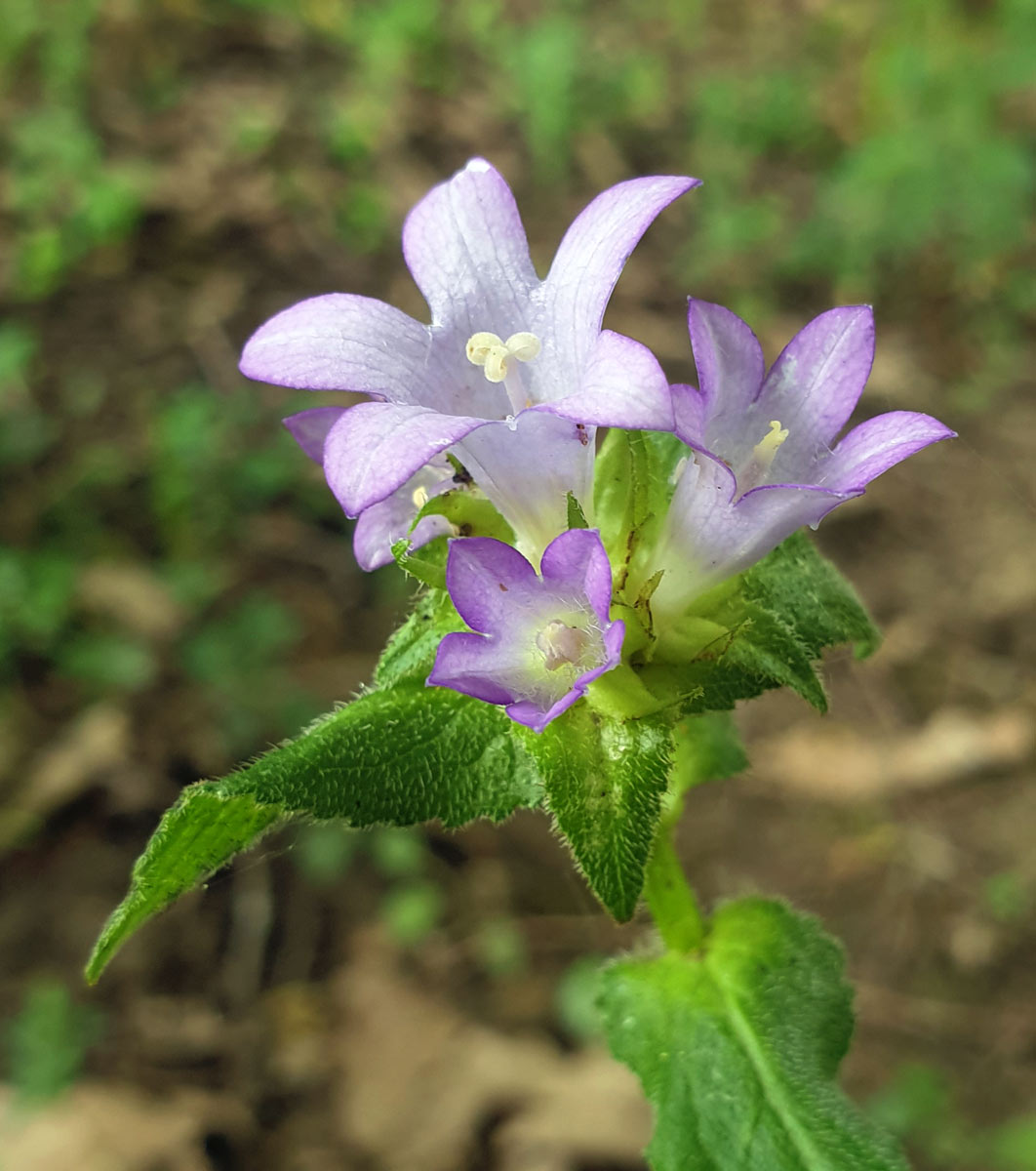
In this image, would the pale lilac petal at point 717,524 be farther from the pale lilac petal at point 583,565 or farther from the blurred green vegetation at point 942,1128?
the blurred green vegetation at point 942,1128

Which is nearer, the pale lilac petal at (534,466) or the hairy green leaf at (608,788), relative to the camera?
the hairy green leaf at (608,788)

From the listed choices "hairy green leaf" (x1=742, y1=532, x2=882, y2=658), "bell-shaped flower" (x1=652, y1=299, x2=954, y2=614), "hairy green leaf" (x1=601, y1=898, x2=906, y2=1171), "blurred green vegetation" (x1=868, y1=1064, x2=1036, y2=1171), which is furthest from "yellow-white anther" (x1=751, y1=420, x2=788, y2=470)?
"blurred green vegetation" (x1=868, y1=1064, x2=1036, y2=1171)

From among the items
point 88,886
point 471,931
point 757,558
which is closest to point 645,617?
point 757,558

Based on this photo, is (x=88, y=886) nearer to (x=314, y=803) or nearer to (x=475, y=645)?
(x=314, y=803)

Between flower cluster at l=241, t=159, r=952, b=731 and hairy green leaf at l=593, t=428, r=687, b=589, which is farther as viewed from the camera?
hairy green leaf at l=593, t=428, r=687, b=589

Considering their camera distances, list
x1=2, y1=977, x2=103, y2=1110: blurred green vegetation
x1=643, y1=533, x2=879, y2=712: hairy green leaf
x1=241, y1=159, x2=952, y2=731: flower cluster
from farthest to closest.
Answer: x1=2, y1=977, x2=103, y2=1110: blurred green vegetation, x1=643, y1=533, x2=879, y2=712: hairy green leaf, x1=241, y1=159, x2=952, y2=731: flower cluster

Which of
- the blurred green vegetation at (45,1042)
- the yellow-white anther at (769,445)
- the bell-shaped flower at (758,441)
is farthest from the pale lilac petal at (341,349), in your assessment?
the blurred green vegetation at (45,1042)

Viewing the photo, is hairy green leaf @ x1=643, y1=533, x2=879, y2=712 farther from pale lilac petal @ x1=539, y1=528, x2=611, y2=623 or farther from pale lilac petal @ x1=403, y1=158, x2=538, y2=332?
pale lilac petal @ x1=403, y1=158, x2=538, y2=332
